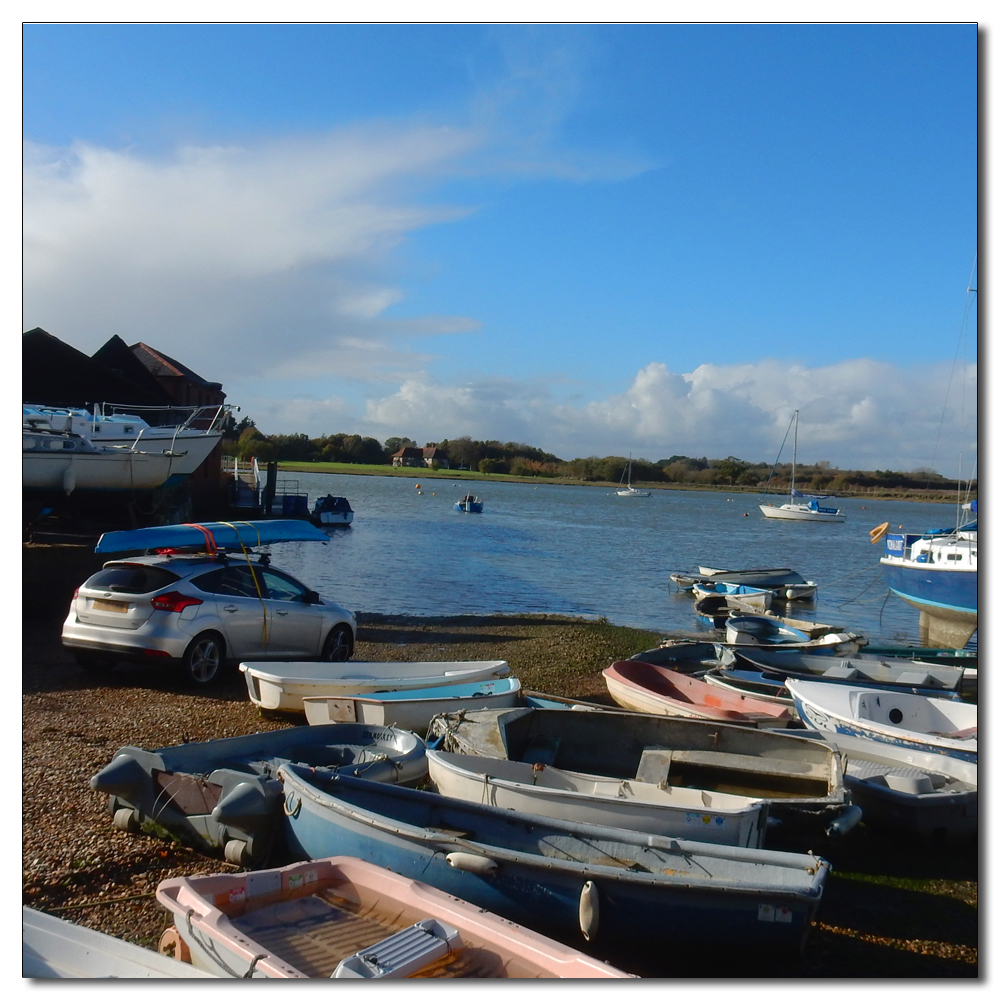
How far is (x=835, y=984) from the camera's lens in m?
4.22

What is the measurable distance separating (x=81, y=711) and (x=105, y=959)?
→ 583 centimetres

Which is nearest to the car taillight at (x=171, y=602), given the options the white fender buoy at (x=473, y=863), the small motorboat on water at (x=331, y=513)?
the white fender buoy at (x=473, y=863)

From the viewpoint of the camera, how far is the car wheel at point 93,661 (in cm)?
1042

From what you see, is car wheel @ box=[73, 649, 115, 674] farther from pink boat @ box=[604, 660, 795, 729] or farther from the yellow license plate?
pink boat @ box=[604, 660, 795, 729]

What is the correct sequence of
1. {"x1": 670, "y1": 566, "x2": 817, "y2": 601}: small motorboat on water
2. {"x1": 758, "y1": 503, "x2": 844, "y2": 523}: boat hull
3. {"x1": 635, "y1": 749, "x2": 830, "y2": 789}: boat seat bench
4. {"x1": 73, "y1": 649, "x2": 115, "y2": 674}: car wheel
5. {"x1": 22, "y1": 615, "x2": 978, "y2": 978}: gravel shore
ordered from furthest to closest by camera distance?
{"x1": 758, "y1": 503, "x2": 844, "y2": 523}: boat hull → {"x1": 670, "y1": 566, "x2": 817, "y2": 601}: small motorboat on water → {"x1": 73, "y1": 649, "x2": 115, "y2": 674}: car wheel → {"x1": 635, "y1": 749, "x2": 830, "y2": 789}: boat seat bench → {"x1": 22, "y1": 615, "x2": 978, "y2": 978}: gravel shore

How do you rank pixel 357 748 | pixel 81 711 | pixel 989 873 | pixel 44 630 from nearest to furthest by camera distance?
pixel 989 873 < pixel 357 748 < pixel 81 711 < pixel 44 630

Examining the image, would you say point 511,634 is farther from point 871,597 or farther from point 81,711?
point 871,597

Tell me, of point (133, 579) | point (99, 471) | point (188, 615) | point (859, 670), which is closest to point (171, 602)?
point (188, 615)

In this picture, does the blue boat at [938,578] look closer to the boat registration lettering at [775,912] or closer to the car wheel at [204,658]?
the car wheel at [204,658]

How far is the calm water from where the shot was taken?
25172 mm

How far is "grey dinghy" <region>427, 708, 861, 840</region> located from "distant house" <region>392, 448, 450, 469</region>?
60.5m

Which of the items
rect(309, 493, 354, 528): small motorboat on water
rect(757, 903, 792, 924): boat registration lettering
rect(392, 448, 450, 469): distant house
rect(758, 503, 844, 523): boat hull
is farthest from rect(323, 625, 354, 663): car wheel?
rect(758, 503, 844, 523): boat hull

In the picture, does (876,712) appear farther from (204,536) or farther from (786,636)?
(786,636)

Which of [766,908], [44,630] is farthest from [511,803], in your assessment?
[44,630]
